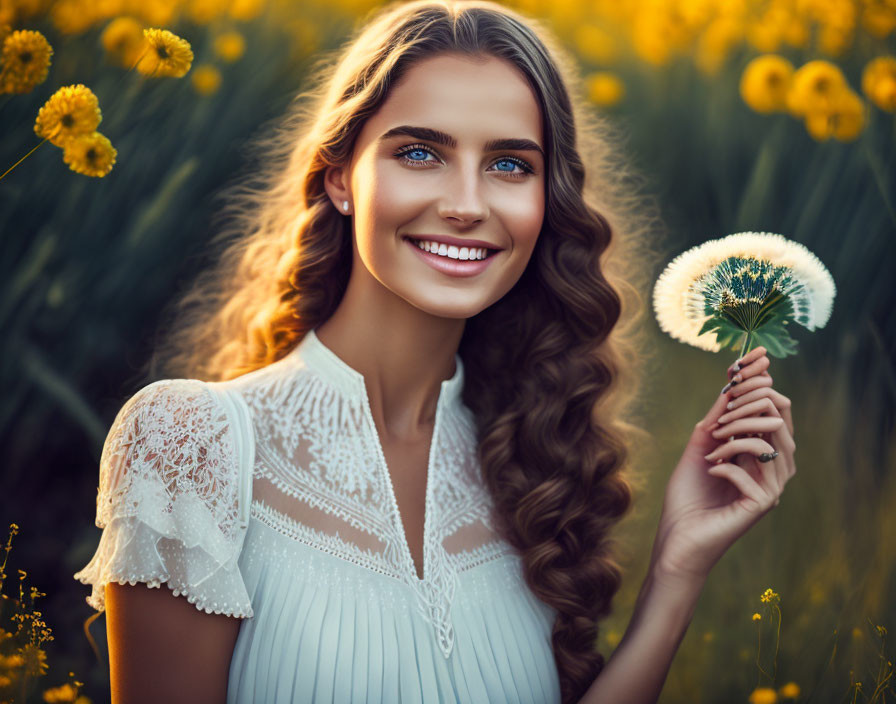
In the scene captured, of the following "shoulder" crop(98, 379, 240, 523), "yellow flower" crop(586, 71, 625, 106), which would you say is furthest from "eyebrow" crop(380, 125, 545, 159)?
"yellow flower" crop(586, 71, 625, 106)

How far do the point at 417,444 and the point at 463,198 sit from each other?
49cm

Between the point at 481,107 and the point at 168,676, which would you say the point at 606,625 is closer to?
the point at 168,676

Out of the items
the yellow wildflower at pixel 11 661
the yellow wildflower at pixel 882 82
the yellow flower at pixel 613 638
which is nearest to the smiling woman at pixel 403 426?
the yellow wildflower at pixel 11 661

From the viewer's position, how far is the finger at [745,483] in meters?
1.59

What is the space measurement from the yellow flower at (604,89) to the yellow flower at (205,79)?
0.91 m

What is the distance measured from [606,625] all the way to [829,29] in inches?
62.7

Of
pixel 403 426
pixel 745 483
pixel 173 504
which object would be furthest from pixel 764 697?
pixel 173 504

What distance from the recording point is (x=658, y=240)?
2.31 metres

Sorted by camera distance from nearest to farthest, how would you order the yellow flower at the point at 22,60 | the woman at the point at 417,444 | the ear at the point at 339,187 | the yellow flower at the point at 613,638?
1. the yellow flower at the point at 22,60
2. the woman at the point at 417,444
3. the ear at the point at 339,187
4. the yellow flower at the point at 613,638

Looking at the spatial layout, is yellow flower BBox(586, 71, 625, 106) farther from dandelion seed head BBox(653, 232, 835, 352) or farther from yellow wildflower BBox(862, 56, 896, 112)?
dandelion seed head BBox(653, 232, 835, 352)

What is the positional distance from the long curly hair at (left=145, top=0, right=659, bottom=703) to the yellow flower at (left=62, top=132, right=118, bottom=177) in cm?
40

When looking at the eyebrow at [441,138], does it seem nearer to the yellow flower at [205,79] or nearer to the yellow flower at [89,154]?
the yellow flower at [89,154]

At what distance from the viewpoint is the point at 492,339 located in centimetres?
194

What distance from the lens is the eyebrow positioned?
1.50 m
